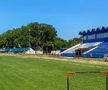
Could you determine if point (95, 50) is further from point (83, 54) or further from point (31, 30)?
point (31, 30)

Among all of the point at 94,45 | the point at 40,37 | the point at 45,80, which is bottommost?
the point at 45,80

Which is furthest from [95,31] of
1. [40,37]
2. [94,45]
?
[40,37]

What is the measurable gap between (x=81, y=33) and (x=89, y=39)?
16.8ft

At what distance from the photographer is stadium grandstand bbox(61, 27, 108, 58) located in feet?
294

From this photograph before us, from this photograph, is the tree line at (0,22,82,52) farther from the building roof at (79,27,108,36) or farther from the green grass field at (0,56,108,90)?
the green grass field at (0,56,108,90)

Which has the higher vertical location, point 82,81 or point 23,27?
point 23,27

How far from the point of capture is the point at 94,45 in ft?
333

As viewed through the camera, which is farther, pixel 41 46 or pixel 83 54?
pixel 41 46

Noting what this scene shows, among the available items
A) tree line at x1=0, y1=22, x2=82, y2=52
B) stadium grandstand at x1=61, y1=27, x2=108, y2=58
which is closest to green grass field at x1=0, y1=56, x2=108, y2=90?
stadium grandstand at x1=61, y1=27, x2=108, y2=58

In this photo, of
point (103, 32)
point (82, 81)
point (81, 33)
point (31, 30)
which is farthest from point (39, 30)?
point (82, 81)

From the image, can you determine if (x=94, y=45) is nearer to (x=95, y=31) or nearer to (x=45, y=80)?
(x=95, y=31)

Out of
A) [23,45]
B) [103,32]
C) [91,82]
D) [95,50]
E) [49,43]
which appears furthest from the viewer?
[23,45]

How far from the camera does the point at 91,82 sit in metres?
26.3

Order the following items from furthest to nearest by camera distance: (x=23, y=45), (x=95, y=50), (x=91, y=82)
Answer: (x=23, y=45), (x=95, y=50), (x=91, y=82)
